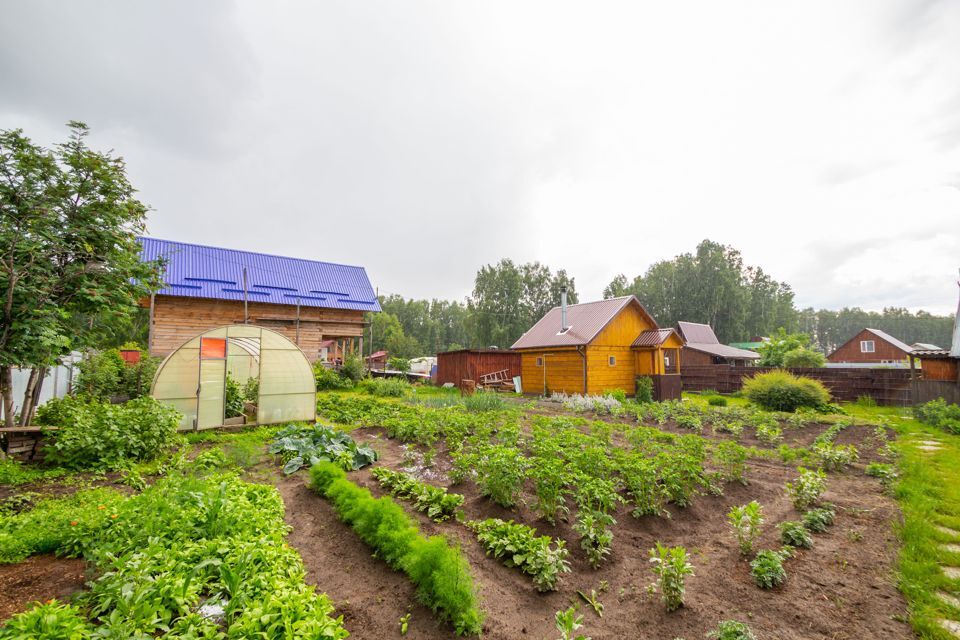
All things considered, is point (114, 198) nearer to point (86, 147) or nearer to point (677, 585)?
point (86, 147)

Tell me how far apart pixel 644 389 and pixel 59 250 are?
1848 centimetres

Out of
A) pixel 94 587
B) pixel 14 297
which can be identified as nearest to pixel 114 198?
pixel 14 297

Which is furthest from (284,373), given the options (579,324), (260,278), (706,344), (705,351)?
(706,344)

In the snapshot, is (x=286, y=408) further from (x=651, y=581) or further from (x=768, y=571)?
(x=768, y=571)

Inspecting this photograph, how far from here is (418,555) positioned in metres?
3.43

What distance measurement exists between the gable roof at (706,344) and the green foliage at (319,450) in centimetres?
2971

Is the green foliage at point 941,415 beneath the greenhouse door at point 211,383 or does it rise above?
beneath

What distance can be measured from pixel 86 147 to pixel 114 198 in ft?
2.86

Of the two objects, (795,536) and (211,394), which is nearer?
(795,536)

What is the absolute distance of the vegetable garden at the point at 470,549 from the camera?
2.79m

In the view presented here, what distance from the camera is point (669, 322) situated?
48594mm

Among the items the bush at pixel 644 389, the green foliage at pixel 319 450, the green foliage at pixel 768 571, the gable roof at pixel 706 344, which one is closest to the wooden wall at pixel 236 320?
the green foliage at pixel 319 450

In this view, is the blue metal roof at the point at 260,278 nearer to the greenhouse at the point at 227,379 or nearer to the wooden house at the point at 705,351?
the greenhouse at the point at 227,379

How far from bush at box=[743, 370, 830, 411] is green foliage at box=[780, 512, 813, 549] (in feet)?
40.4
